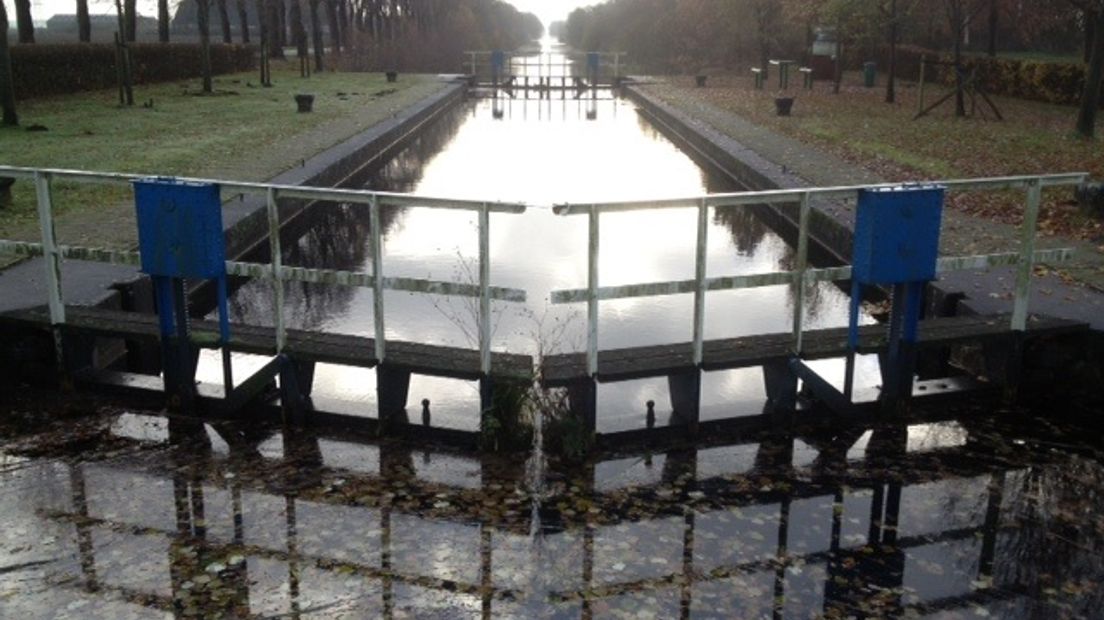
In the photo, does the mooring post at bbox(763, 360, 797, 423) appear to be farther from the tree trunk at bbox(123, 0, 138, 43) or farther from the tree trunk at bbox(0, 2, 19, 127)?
the tree trunk at bbox(123, 0, 138, 43)

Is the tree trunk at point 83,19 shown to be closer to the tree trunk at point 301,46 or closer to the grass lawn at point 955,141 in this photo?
the tree trunk at point 301,46

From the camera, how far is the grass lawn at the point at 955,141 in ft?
48.0

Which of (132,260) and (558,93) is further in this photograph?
(558,93)

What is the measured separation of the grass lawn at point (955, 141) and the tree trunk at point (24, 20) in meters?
25.4

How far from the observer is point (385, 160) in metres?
23.9

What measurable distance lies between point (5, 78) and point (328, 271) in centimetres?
1955

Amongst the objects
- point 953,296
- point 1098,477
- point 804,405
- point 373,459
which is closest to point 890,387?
point 804,405

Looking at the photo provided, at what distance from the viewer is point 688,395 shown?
291 inches

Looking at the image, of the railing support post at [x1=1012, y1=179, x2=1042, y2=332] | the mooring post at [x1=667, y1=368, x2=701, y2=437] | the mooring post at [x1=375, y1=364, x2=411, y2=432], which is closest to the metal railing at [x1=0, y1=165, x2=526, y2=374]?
the mooring post at [x1=375, y1=364, x2=411, y2=432]

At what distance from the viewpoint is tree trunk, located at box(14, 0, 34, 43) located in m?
38.4

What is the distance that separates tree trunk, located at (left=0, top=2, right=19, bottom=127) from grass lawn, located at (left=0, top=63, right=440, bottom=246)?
416 mm

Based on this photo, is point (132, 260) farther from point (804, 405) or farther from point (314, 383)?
point (804, 405)

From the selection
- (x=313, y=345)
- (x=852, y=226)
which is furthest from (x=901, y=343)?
(x=852, y=226)

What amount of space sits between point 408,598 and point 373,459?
6.31 feet
